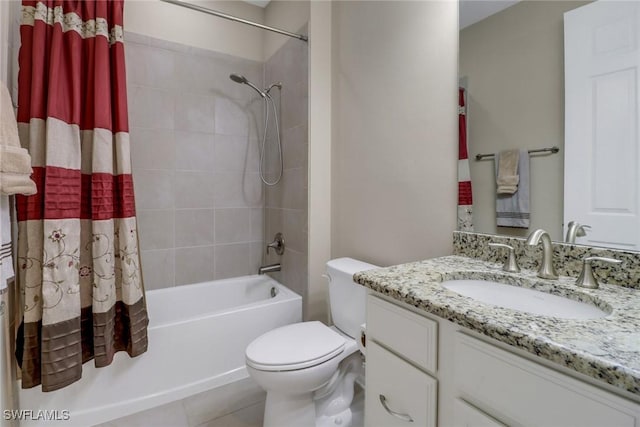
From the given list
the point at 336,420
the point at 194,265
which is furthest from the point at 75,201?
the point at 336,420

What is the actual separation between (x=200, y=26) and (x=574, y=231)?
2540mm

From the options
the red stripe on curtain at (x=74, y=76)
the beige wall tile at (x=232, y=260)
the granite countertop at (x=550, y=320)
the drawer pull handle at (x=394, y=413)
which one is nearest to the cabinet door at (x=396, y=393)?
the drawer pull handle at (x=394, y=413)

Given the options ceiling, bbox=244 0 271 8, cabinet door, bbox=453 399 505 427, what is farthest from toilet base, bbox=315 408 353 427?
ceiling, bbox=244 0 271 8

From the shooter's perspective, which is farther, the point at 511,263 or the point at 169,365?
the point at 169,365

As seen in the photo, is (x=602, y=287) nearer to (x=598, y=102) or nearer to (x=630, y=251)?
(x=630, y=251)

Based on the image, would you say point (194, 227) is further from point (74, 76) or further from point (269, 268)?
point (74, 76)

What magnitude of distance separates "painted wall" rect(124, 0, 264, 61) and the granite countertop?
2.19 m

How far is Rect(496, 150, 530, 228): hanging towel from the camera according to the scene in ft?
3.37

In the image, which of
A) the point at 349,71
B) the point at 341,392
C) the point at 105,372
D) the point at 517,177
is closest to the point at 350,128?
the point at 349,71

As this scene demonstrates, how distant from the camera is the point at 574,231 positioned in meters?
0.92

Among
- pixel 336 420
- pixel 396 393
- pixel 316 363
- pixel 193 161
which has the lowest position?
pixel 336 420

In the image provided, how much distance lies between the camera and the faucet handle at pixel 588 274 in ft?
2.61

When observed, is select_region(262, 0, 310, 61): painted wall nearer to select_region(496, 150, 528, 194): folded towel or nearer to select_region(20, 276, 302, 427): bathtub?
select_region(496, 150, 528, 194): folded towel

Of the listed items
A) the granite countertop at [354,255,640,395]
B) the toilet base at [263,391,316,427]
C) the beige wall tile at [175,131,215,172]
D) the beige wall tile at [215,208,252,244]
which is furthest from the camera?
the beige wall tile at [215,208,252,244]
